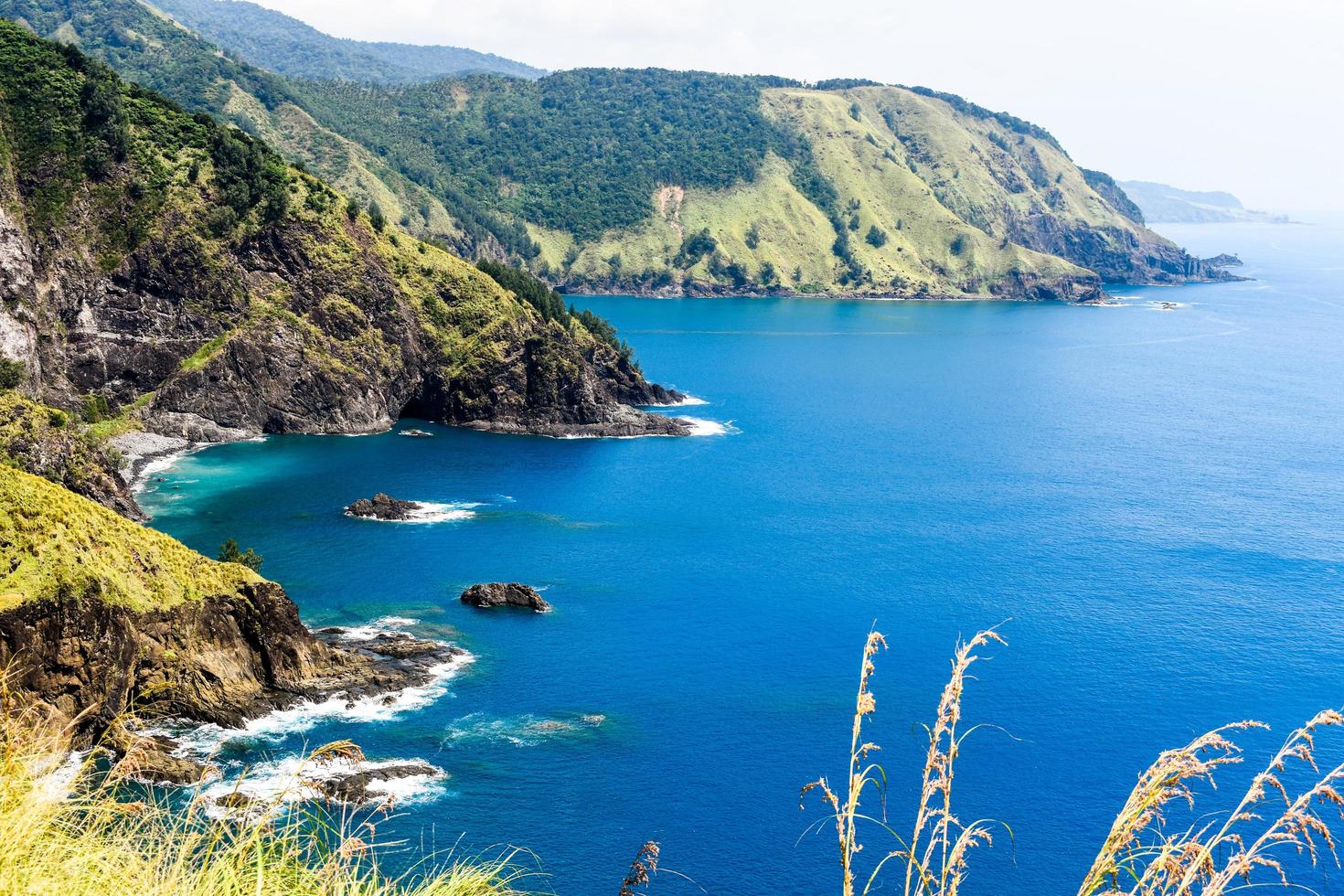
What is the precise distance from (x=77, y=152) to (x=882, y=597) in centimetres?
13358

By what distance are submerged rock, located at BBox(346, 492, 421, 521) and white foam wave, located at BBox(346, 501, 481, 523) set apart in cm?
32

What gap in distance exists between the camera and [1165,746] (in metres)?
82.0

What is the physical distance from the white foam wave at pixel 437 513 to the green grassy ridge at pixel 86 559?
43753 millimetres

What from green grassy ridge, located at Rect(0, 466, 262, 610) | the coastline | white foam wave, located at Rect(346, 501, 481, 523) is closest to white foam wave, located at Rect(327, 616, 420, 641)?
green grassy ridge, located at Rect(0, 466, 262, 610)

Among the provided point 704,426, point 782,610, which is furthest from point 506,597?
point 704,426

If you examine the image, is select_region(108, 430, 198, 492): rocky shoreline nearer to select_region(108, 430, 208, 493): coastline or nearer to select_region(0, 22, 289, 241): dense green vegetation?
select_region(108, 430, 208, 493): coastline

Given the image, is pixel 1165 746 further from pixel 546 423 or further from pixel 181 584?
pixel 546 423

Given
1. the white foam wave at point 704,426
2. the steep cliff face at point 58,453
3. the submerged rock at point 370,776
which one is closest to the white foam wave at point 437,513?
the steep cliff face at point 58,453

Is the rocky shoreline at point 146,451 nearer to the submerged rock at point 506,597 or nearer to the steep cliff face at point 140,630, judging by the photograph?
the submerged rock at point 506,597

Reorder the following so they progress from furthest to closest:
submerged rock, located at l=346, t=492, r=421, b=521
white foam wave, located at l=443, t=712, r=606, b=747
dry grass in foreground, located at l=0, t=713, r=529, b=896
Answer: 1. submerged rock, located at l=346, t=492, r=421, b=521
2. white foam wave, located at l=443, t=712, r=606, b=747
3. dry grass in foreground, located at l=0, t=713, r=529, b=896

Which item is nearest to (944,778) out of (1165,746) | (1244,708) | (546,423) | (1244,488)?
(1165,746)

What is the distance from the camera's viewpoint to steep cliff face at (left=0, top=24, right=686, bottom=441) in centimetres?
15938

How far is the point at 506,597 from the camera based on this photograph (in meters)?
107

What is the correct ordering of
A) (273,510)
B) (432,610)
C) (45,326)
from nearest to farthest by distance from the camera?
1. (432,610)
2. (273,510)
3. (45,326)
